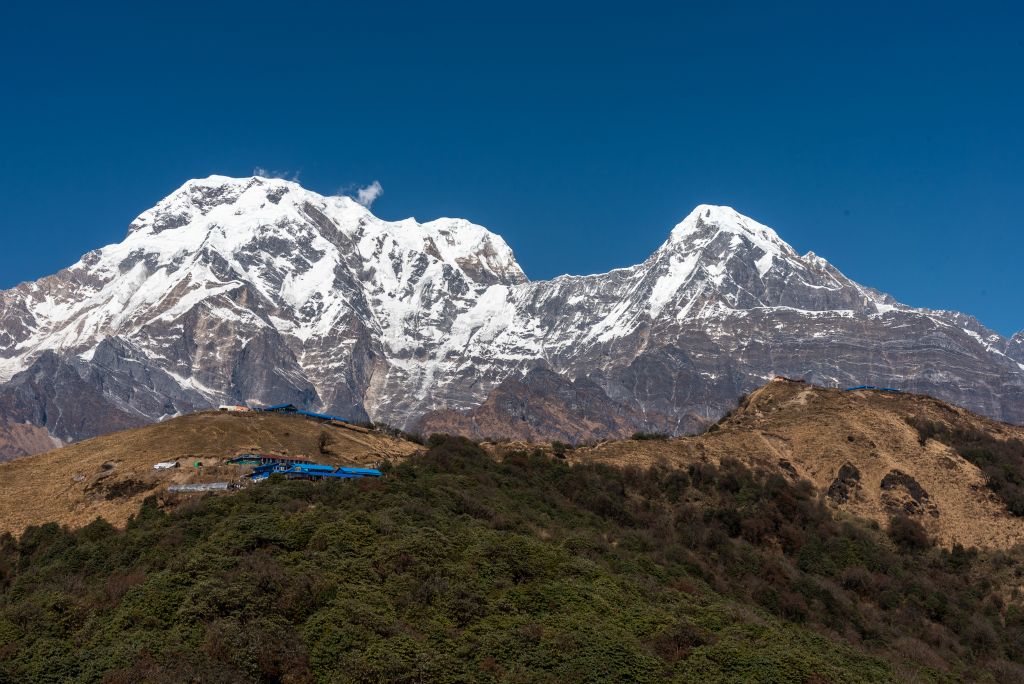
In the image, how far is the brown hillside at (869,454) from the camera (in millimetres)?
85875

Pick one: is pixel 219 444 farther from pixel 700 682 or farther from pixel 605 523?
pixel 700 682

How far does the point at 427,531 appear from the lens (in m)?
56.2

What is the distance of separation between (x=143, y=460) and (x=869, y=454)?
228 feet

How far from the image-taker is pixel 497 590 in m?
49.4

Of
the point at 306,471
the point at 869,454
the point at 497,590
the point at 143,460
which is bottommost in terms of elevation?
the point at 497,590

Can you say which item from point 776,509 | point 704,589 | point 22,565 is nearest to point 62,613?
point 22,565

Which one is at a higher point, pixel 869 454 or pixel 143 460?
pixel 869 454

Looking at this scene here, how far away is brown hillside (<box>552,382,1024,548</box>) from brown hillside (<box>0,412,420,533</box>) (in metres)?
27.7

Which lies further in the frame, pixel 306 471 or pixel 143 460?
pixel 143 460

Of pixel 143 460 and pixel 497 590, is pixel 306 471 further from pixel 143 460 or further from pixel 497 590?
pixel 497 590

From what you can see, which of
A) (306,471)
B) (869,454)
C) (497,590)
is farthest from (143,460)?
(869,454)

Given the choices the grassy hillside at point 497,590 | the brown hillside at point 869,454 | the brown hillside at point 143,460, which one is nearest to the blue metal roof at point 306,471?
the brown hillside at point 143,460

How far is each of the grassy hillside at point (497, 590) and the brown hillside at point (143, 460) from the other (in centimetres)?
578

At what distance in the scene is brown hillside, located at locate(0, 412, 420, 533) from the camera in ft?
233
